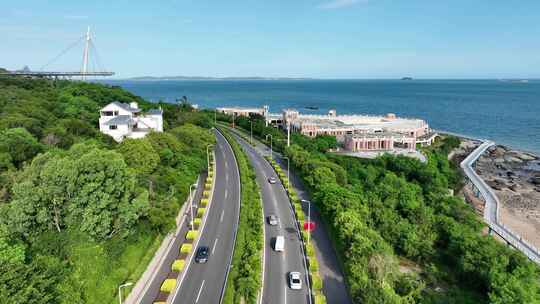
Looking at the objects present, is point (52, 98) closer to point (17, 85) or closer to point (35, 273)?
point (17, 85)

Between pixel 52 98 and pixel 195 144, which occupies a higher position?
pixel 52 98

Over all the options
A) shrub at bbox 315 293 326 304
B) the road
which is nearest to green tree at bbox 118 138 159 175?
the road

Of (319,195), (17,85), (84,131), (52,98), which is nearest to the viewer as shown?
(319,195)

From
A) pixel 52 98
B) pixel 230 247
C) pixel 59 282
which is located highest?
pixel 52 98

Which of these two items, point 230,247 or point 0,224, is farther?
point 230,247

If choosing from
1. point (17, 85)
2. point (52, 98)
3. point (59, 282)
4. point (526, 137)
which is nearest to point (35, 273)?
point (59, 282)

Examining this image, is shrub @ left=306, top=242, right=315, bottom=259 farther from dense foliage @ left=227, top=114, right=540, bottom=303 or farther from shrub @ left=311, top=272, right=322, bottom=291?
shrub @ left=311, top=272, right=322, bottom=291

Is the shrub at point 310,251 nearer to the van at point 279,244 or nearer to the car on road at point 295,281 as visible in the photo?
the van at point 279,244
